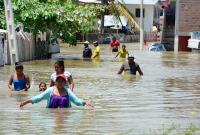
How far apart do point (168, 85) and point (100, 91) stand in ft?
10.6

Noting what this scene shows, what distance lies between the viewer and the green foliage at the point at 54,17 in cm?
3572

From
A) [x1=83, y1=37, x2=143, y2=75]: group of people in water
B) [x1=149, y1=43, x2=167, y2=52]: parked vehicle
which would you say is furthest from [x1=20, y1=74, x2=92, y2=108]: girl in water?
[x1=149, y1=43, x2=167, y2=52]: parked vehicle

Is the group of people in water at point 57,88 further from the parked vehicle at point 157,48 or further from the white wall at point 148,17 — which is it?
the white wall at point 148,17

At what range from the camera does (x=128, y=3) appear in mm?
85188

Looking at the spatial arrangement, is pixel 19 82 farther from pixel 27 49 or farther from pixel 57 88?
pixel 27 49

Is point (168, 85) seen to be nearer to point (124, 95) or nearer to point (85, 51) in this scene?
point (124, 95)

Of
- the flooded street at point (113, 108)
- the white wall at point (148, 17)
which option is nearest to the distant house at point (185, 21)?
the flooded street at point (113, 108)

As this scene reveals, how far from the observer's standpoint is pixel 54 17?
36.1 m

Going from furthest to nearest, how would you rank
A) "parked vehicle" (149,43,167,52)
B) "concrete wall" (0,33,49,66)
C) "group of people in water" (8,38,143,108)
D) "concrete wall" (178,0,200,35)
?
"concrete wall" (178,0,200,35) → "parked vehicle" (149,43,167,52) → "concrete wall" (0,33,49,66) → "group of people in water" (8,38,143,108)

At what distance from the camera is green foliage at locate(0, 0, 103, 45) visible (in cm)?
3572

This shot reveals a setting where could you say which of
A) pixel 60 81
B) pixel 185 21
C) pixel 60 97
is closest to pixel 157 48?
pixel 185 21

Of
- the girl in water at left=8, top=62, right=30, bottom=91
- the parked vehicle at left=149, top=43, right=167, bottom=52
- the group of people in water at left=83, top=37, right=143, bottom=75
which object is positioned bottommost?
the parked vehicle at left=149, top=43, right=167, bottom=52

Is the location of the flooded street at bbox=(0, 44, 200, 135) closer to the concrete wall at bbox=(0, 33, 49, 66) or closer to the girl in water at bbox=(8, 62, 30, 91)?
the girl in water at bbox=(8, 62, 30, 91)

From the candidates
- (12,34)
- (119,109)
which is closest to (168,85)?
(119,109)
